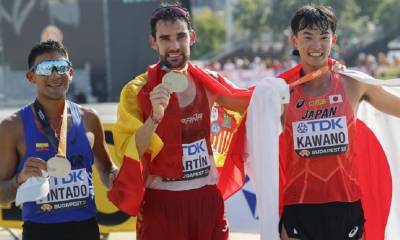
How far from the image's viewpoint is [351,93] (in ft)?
12.4

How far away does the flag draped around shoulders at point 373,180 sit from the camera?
4043 mm

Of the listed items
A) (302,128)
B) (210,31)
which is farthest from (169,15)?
(210,31)

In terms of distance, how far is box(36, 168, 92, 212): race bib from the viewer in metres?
3.62

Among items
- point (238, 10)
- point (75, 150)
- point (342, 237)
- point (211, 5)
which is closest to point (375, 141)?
point (342, 237)

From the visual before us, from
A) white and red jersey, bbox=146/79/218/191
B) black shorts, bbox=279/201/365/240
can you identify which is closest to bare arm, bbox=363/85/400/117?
black shorts, bbox=279/201/365/240

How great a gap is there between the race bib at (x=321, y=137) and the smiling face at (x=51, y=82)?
1.25 m

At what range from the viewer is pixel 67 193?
12.0 ft

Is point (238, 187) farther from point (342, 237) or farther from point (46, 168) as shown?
point (46, 168)

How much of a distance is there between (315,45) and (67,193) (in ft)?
4.96

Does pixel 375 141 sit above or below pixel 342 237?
above

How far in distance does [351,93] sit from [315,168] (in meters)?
0.46

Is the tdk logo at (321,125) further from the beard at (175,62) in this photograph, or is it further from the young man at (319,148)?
the beard at (175,62)

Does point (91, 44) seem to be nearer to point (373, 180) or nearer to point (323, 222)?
point (373, 180)

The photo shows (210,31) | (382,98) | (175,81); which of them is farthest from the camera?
(210,31)
